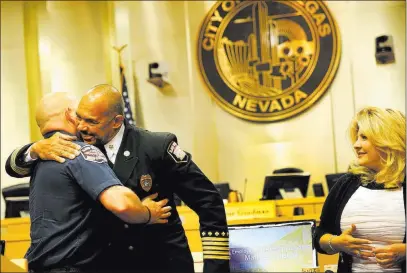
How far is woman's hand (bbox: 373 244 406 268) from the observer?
2430mm

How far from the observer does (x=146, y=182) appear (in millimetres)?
2576

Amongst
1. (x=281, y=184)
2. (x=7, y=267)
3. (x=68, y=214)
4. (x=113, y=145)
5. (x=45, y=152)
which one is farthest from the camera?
(x=281, y=184)

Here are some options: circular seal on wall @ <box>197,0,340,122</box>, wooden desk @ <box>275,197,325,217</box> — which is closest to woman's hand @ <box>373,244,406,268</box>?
wooden desk @ <box>275,197,325,217</box>

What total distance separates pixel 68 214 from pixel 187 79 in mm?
6750

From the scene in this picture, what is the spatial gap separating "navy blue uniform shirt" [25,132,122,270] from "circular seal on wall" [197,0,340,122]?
21.5 feet

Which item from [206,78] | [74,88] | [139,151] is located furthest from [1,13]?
[139,151]

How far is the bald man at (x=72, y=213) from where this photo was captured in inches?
92.0

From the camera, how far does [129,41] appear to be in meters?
9.14

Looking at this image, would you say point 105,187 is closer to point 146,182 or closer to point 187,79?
point 146,182

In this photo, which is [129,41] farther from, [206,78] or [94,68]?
[206,78]

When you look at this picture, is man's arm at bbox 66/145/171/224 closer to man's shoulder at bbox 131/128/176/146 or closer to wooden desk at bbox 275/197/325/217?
man's shoulder at bbox 131/128/176/146

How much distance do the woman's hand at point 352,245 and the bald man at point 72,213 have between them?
704 mm

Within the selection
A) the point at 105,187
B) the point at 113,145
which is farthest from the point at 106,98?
the point at 105,187

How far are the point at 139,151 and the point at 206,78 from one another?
255 inches
